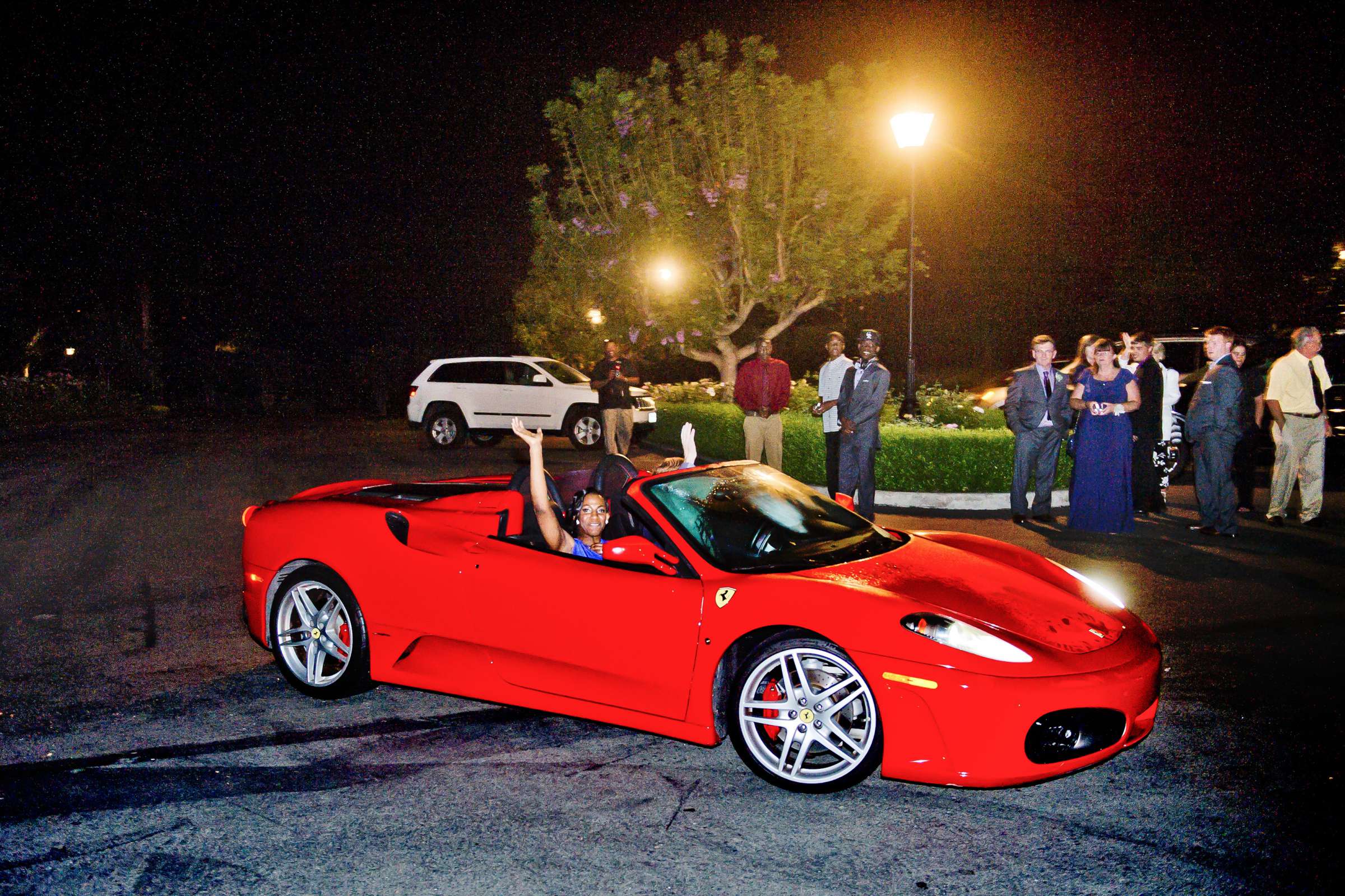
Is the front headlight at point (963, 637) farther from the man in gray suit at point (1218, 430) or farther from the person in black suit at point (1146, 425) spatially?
the person in black suit at point (1146, 425)

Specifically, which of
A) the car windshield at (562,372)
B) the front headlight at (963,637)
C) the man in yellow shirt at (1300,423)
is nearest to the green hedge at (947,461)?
the man in yellow shirt at (1300,423)

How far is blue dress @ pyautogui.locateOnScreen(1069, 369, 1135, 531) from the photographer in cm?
979

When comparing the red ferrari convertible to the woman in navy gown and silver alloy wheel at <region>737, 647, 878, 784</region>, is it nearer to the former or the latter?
silver alloy wheel at <region>737, 647, 878, 784</region>

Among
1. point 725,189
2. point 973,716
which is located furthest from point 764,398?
point 725,189

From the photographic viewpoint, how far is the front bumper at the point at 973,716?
3.55 meters

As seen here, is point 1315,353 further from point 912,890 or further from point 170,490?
point 170,490

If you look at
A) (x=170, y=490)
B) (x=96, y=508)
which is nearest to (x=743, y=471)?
(x=96, y=508)

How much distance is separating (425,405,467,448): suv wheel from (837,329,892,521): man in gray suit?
12127 mm

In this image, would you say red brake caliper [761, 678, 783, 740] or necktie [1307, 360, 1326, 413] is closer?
red brake caliper [761, 678, 783, 740]

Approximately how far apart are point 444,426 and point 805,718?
59.0 feet

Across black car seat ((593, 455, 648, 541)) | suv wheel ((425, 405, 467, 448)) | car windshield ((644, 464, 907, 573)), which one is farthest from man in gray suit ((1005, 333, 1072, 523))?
suv wheel ((425, 405, 467, 448))

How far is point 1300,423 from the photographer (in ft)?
33.8

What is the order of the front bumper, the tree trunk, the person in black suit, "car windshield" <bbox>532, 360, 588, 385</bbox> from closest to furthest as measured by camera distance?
the front bumper → the person in black suit → "car windshield" <bbox>532, 360, 588, 385</bbox> → the tree trunk

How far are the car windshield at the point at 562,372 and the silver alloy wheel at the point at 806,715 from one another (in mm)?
17529
